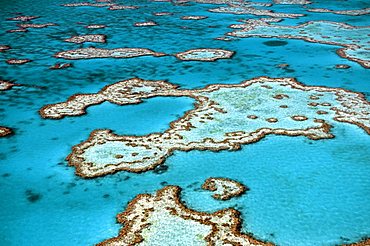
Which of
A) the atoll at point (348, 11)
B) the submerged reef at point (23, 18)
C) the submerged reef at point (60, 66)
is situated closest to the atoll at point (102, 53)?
the submerged reef at point (60, 66)

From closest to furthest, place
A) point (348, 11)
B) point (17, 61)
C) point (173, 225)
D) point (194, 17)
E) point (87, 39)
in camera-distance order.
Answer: point (173, 225) < point (17, 61) < point (87, 39) < point (194, 17) < point (348, 11)

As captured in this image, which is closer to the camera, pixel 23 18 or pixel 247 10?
pixel 23 18

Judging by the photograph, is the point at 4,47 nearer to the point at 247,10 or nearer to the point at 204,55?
the point at 204,55

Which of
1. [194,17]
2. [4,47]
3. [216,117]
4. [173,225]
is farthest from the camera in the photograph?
[194,17]

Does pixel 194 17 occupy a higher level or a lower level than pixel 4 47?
lower

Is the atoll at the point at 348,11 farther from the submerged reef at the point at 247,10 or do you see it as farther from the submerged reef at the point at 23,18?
the submerged reef at the point at 23,18

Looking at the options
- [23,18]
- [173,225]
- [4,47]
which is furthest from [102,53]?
[173,225]

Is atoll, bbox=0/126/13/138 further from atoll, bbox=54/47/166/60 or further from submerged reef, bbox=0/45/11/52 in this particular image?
submerged reef, bbox=0/45/11/52
